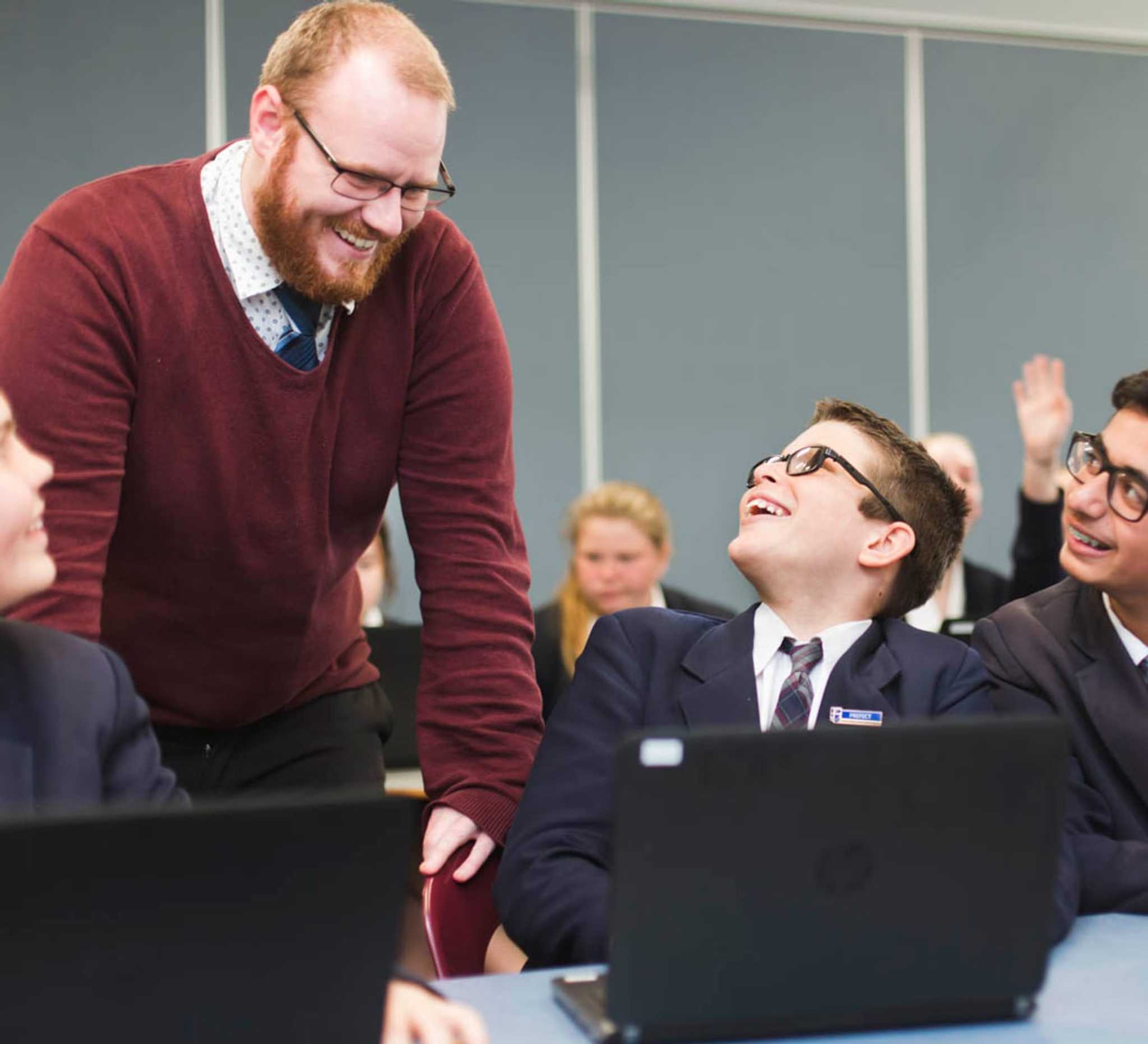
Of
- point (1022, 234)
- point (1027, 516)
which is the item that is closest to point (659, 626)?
point (1027, 516)

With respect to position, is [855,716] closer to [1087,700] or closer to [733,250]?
[1087,700]

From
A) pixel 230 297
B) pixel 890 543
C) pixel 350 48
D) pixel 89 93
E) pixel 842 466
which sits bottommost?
pixel 890 543

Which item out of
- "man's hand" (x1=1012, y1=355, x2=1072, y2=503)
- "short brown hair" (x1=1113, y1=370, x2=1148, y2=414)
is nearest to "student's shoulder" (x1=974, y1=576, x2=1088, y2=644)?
"short brown hair" (x1=1113, y1=370, x2=1148, y2=414)

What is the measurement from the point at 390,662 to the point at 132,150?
7.69ft

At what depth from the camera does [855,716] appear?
1.81m

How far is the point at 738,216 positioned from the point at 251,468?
384cm

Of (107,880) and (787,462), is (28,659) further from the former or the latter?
(787,462)

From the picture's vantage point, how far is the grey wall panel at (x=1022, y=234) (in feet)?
18.5

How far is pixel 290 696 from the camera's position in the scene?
207 centimetres

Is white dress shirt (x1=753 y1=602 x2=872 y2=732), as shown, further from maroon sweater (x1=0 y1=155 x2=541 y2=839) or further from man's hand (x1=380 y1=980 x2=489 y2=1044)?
man's hand (x1=380 y1=980 x2=489 y2=1044)

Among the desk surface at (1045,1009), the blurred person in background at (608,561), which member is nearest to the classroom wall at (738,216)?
the blurred person in background at (608,561)

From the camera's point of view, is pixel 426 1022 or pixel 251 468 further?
pixel 251 468

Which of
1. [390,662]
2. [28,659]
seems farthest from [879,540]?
[390,662]

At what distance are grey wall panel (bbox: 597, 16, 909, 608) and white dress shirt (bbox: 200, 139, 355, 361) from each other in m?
3.40
